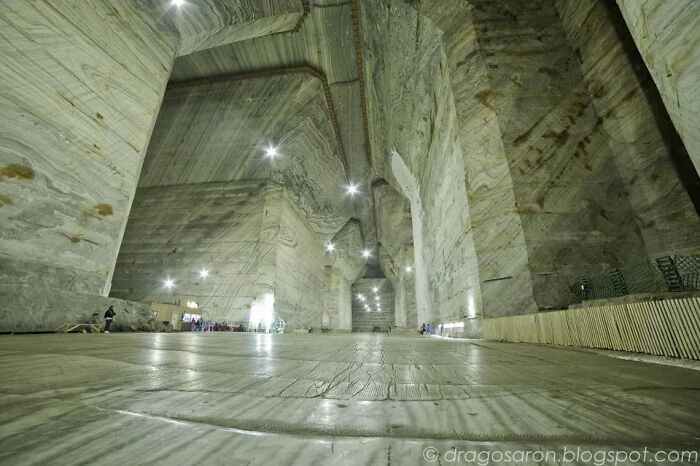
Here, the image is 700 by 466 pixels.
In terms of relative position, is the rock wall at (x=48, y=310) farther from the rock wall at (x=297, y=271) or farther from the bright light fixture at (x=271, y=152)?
the bright light fixture at (x=271, y=152)

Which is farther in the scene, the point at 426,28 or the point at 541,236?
the point at 426,28

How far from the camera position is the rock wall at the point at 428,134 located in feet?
21.5

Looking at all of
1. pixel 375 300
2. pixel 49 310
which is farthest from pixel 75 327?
pixel 375 300

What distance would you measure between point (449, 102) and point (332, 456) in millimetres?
7697

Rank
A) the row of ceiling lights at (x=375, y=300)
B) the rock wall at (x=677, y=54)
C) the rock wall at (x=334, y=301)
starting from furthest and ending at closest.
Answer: the row of ceiling lights at (x=375, y=300) < the rock wall at (x=334, y=301) < the rock wall at (x=677, y=54)

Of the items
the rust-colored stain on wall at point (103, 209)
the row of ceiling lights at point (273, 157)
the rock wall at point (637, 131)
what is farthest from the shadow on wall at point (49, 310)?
the rock wall at point (637, 131)

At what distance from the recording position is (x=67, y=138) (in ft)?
15.8

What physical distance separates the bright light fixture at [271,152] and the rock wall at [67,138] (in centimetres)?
600

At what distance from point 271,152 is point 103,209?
7644 millimetres

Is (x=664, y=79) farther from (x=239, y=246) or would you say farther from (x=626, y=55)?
(x=239, y=246)

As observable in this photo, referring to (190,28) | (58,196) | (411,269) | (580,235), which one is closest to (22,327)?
(58,196)

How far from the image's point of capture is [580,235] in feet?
17.6

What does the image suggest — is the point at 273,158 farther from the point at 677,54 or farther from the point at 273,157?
the point at 677,54

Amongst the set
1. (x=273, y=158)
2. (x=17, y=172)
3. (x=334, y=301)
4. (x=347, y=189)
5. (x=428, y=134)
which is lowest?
(x=334, y=301)
